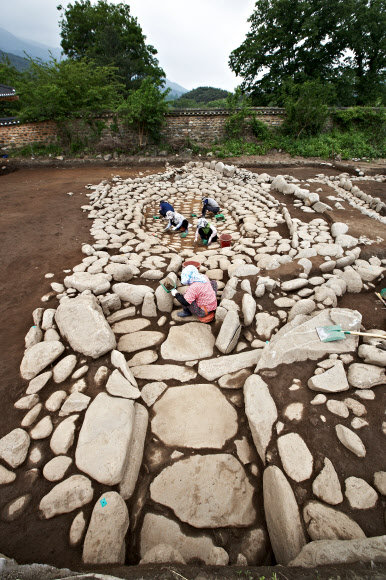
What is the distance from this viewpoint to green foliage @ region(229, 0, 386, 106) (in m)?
14.7

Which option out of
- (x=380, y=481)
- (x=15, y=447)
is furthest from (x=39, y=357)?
(x=380, y=481)

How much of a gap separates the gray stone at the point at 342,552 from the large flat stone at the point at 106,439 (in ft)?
4.05

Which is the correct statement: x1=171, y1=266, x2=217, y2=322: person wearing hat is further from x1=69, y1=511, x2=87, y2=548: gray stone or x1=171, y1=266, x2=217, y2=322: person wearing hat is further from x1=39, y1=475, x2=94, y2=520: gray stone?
x1=69, y1=511, x2=87, y2=548: gray stone

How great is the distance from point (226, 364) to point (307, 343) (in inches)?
33.6

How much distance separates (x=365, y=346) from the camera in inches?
101

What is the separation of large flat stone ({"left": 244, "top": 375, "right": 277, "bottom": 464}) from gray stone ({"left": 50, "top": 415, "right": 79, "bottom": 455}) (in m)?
1.47

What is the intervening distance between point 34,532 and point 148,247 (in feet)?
12.8

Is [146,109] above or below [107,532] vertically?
above

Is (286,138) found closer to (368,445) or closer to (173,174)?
(173,174)

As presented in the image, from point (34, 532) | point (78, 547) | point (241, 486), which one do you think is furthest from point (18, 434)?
point (241, 486)

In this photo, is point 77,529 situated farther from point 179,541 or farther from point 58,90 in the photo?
point 58,90

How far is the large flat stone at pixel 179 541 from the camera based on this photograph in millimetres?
1615

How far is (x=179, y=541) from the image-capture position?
1.68 meters

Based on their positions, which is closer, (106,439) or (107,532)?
(107,532)
